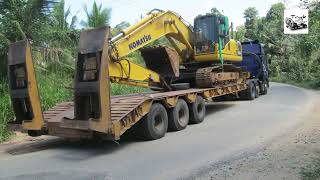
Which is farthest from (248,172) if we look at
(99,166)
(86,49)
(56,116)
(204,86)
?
(204,86)

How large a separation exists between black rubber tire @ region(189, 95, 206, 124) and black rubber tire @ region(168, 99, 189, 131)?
502mm

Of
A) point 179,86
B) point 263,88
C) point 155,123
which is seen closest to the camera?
point 155,123

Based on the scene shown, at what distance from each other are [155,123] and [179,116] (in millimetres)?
1468

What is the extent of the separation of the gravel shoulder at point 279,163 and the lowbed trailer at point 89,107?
2.44 m

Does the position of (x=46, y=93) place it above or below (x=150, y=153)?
above

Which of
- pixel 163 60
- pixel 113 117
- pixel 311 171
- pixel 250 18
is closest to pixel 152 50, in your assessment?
pixel 163 60

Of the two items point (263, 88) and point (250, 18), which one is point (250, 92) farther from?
point (250, 18)

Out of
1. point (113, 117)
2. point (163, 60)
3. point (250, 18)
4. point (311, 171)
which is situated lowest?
point (311, 171)

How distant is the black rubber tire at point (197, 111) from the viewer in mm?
13211

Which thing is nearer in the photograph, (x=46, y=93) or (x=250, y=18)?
(x=46, y=93)

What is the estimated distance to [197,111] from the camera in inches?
531

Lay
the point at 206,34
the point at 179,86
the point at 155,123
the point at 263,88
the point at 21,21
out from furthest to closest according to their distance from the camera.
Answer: the point at 263,88, the point at 206,34, the point at 179,86, the point at 21,21, the point at 155,123

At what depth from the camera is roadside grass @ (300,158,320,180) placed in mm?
6738

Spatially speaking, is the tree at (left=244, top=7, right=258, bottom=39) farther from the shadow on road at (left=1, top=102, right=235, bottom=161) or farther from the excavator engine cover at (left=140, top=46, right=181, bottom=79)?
the shadow on road at (left=1, top=102, right=235, bottom=161)
